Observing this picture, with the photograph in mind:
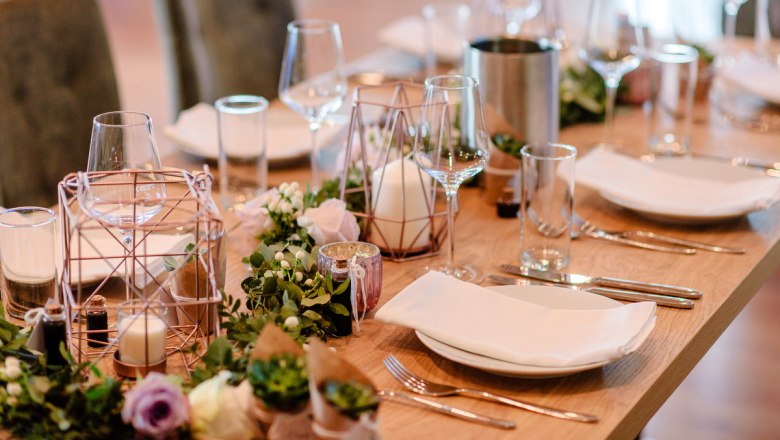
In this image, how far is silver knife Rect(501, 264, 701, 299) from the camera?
1.18 metres

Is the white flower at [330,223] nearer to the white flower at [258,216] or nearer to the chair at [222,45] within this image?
the white flower at [258,216]

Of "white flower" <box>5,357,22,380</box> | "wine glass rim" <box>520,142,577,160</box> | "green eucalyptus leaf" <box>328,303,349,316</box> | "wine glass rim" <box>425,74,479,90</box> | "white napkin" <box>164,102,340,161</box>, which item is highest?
"wine glass rim" <box>425,74,479,90</box>

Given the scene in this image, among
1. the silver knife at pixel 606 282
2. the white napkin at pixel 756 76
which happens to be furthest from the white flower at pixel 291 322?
the white napkin at pixel 756 76

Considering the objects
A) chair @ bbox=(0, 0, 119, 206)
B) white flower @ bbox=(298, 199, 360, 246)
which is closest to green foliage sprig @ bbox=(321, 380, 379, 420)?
white flower @ bbox=(298, 199, 360, 246)

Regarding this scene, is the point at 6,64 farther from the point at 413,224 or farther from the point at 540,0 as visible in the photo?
the point at 540,0

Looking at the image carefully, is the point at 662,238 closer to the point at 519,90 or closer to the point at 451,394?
the point at 519,90

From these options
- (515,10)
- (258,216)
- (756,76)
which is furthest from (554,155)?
A: (515,10)

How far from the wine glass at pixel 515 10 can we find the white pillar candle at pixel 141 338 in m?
1.61

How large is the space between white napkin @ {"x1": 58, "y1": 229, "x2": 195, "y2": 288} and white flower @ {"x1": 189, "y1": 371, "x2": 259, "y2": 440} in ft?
1.15

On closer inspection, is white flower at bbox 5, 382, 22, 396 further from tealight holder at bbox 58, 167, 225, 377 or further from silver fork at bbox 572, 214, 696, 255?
silver fork at bbox 572, 214, 696, 255

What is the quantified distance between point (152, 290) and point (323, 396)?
0.48 metres

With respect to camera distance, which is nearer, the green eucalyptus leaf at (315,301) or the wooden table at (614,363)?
the wooden table at (614,363)

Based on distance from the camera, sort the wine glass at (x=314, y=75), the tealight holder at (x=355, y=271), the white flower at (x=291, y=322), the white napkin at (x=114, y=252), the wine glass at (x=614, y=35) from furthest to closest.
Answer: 1. the wine glass at (x=614, y=35)
2. the wine glass at (x=314, y=75)
3. the white napkin at (x=114, y=252)
4. the tealight holder at (x=355, y=271)
5. the white flower at (x=291, y=322)

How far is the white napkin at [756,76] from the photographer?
80.1 inches
